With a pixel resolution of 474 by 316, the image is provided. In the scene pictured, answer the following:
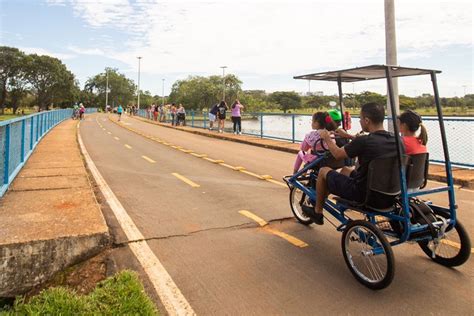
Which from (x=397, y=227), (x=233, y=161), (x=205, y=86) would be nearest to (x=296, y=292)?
(x=397, y=227)

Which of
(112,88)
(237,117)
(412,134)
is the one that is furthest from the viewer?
(112,88)

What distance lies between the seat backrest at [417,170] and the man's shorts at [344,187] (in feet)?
1.66

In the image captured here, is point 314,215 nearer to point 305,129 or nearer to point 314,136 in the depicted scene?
point 314,136

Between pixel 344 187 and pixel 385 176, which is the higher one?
pixel 385 176

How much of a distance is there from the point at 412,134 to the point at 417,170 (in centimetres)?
48

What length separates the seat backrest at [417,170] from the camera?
12.4ft

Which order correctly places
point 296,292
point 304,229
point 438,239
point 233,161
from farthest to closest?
point 233,161
point 304,229
point 438,239
point 296,292

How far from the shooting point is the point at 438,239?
144 inches

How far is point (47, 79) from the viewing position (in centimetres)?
8881

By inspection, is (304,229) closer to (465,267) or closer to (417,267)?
(417,267)

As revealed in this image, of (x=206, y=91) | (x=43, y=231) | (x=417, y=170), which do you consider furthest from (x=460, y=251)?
(x=206, y=91)

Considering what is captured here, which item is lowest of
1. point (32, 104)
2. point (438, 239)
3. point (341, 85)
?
point (438, 239)

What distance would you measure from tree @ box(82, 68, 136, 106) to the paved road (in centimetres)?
13132

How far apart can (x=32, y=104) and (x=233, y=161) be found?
9976cm
